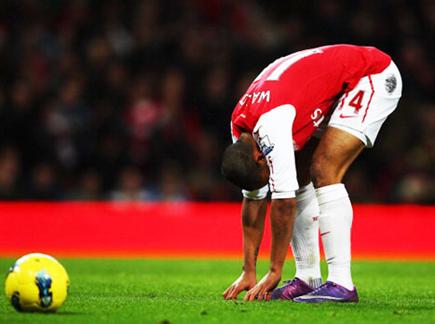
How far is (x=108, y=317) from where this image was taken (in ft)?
18.6

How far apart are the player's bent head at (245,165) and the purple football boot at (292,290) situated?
0.84 metres

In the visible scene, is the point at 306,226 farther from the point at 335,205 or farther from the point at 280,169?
the point at 280,169

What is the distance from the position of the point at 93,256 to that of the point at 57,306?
6.43 metres

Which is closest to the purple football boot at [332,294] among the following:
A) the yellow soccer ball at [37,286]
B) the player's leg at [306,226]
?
the player's leg at [306,226]

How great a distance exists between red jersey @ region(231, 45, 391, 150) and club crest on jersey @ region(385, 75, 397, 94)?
3.7 inches

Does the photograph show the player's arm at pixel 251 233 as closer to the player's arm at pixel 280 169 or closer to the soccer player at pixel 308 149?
the soccer player at pixel 308 149

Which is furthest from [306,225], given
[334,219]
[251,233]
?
[334,219]

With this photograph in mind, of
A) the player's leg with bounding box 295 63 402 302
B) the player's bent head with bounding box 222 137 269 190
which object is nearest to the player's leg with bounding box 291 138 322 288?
the player's leg with bounding box 295 63 402 302

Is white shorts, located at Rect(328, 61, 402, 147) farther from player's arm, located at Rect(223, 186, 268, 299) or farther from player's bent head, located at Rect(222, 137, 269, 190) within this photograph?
player's arm, located at Rect(223, 186, 268, 299)

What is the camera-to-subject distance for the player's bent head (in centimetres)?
632

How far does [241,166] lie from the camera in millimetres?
6309

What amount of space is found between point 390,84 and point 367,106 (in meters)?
0.29

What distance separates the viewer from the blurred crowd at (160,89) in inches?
530

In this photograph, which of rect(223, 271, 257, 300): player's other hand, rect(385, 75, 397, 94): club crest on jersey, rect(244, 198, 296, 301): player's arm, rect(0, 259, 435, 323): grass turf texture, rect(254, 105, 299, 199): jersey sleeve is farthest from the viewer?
rect(223, 271, 257, 300): player's other hand
